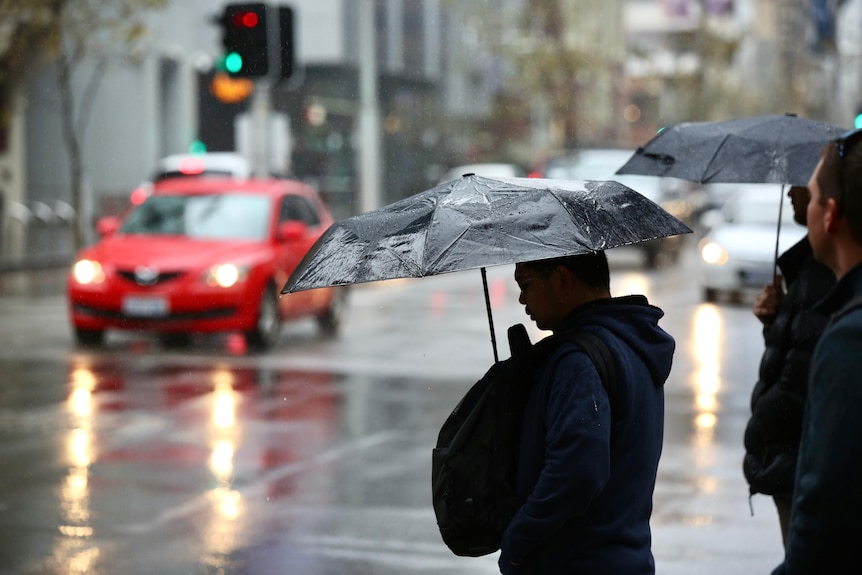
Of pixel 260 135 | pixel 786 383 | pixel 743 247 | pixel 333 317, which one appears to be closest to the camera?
pixel 786 383

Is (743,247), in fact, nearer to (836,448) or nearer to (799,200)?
(799,200)

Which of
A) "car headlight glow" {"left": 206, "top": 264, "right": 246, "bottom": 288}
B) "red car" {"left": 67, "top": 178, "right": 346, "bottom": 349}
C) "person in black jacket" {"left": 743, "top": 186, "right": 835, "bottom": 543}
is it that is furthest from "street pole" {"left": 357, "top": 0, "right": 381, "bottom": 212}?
"person in black jacket" {"left": 743, "top": 186, "right": 835, "bottom": 543}

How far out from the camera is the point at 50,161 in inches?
1484

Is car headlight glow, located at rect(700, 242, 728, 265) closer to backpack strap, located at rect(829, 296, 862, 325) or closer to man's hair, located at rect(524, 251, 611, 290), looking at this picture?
man's hair, located at rect(524, 251, 611, 290)

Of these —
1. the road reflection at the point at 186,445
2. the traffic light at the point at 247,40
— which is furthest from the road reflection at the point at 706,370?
the traffic light at the point at 247,40

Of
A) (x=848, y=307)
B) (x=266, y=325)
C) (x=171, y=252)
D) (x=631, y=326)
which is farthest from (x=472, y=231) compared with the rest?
(x=171, y=252)

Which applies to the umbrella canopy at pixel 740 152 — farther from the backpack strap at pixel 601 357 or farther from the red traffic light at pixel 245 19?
the red traffic light at pixel 245 19

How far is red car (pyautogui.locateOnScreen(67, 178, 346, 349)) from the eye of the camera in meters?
14.0

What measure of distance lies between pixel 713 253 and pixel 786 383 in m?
15.8

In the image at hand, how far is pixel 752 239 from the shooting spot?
19.9 m

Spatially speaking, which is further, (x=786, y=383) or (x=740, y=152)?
(x=740, y=152)

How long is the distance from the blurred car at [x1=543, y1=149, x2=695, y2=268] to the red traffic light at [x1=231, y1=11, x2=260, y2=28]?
1286cm

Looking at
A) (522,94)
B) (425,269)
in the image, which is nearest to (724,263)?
(425,269)

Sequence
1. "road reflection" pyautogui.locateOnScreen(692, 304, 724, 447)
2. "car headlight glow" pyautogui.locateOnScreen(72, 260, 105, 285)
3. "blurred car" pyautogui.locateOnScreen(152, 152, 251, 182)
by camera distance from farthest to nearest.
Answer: "blurred car" pyautogui.locateOnScreen(152, 152, 251, 182)
"car headlight glow" pyautogui.locateOnScreen(72, 260, 105, 285)
"road reflection" pyautogui.locateOnScreen(692, 304, 724, 447)
